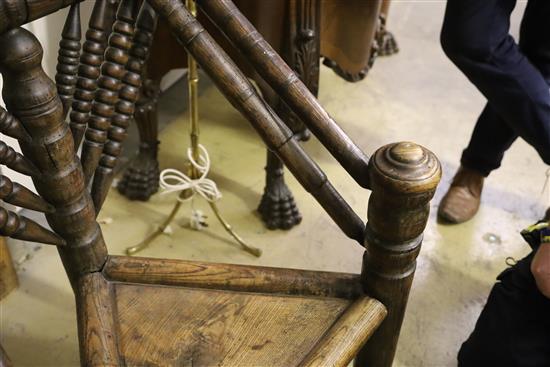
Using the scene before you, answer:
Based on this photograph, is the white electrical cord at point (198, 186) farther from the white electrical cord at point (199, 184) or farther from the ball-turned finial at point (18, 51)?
the ball-turned finial at point (18, 51)

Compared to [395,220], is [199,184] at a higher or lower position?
lower

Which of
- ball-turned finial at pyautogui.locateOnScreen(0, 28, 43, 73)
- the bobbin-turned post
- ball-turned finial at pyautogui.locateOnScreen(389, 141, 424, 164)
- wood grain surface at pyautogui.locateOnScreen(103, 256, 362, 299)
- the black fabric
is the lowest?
the black fabric

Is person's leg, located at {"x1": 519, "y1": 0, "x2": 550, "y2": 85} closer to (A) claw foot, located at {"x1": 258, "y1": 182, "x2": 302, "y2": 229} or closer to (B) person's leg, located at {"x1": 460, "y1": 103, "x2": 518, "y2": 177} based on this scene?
(B) person's leg, located at {"x1": 460, "y1": 103, "x2": 518, "y2": 177}

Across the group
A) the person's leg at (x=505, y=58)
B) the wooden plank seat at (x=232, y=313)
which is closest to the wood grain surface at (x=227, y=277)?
the wooden plank seat at (x=232, y=313)

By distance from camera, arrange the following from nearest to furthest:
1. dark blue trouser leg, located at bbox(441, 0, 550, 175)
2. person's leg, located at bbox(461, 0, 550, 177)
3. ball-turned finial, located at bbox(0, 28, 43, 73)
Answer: ball-turned finial, located at bbox(0, 28, 43, 73), dark blue trouser leg, located at bbox(441, 0, 550, 175), person's leg, located at bbox(461, 0, 550, 177)

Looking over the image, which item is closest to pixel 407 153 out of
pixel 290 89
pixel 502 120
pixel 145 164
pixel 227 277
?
pixel 290 89

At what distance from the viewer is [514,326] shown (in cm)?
110

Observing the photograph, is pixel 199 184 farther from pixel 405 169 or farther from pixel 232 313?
pixel 405 169

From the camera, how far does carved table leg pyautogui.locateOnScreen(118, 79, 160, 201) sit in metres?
1.48

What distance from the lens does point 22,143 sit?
0.69 metres

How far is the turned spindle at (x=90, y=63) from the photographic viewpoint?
763 millimetres

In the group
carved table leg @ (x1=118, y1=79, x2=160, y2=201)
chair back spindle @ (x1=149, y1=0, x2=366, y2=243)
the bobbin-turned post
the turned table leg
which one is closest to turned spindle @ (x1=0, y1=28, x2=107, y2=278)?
chair back spindle @ (x1=149, y1=0, x2=366, y2=243)

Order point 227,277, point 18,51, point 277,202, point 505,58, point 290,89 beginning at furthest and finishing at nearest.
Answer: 1. point 277,202
2. point 505,58
3. point 227,277
4. point 290,89
5. point 18,51

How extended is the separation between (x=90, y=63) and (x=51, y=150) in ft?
0.42
